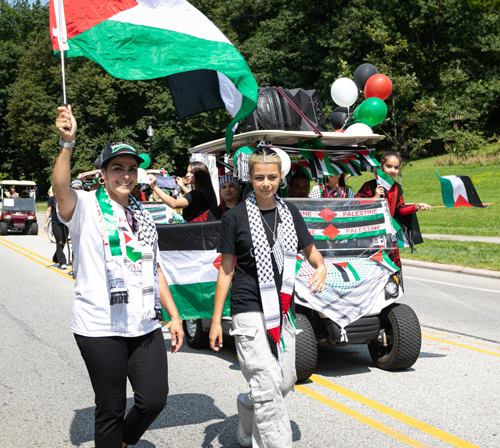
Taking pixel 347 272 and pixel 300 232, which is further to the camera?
pixel 347 272

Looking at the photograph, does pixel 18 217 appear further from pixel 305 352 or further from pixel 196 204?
pixel 305 352

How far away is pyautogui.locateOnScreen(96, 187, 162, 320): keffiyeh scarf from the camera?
3131mm

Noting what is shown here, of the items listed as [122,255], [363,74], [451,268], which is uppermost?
[363,74]

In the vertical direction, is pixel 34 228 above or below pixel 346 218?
below

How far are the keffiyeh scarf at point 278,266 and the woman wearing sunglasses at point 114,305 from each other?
2.08 ft

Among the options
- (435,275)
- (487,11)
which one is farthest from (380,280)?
(487,11)

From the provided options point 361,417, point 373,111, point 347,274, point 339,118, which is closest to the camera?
point 361,417

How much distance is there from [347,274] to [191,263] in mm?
1552

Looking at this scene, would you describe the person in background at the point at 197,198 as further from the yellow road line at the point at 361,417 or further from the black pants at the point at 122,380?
the black pants at the point at 122,380

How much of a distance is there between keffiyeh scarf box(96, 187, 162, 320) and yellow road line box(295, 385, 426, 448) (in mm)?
1897

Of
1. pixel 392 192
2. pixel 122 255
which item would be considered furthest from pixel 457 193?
pixel 122 255

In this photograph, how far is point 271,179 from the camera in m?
3.66

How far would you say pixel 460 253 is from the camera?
14195 mm

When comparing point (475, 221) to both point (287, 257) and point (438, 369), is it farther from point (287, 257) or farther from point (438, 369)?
point (287, 257)
